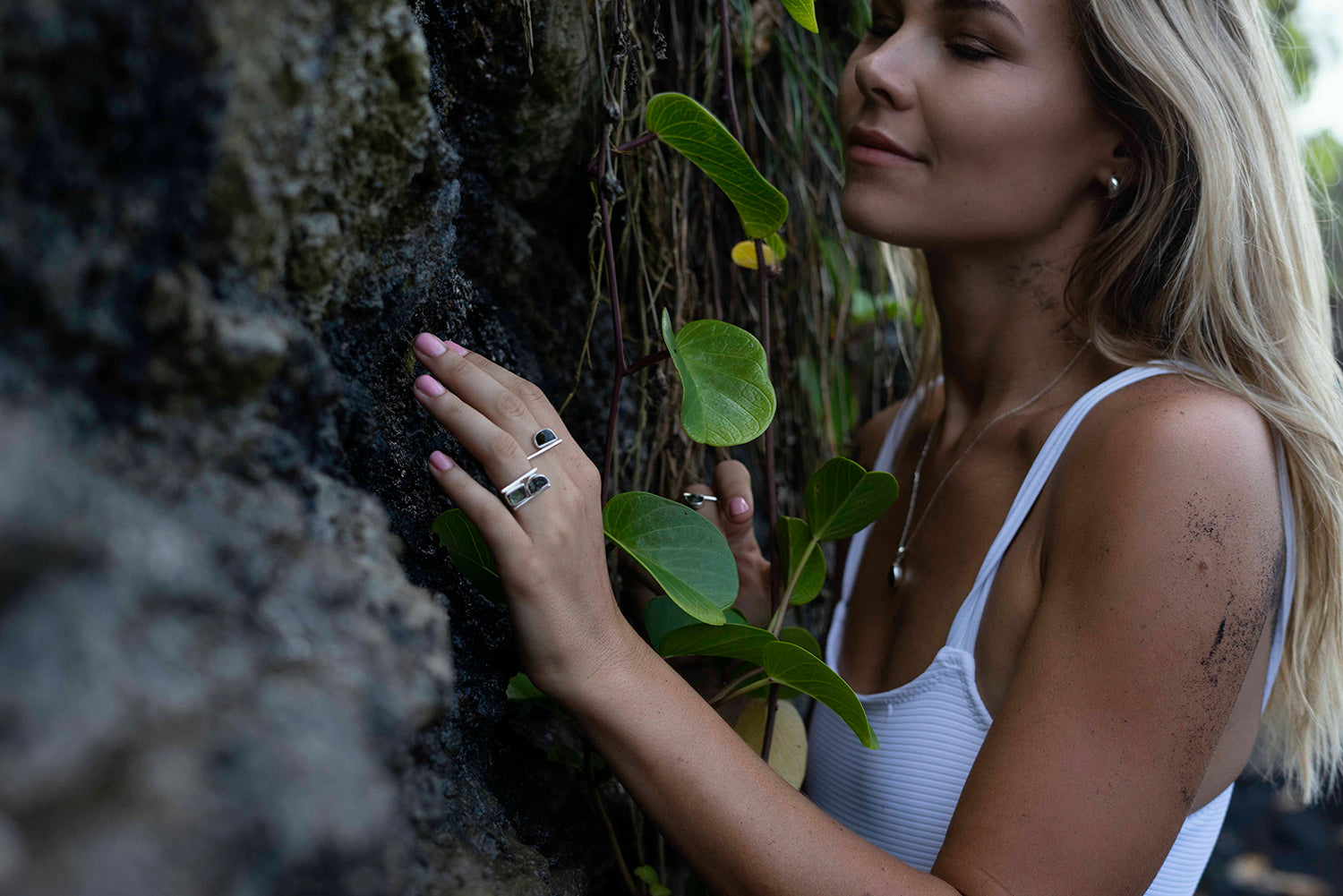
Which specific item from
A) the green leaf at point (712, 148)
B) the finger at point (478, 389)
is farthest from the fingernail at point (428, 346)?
the green leaf at point (712, 148)

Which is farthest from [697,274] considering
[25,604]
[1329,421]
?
[25,604]

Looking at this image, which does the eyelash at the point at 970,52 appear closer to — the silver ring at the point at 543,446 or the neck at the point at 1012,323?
the neck at the point at 1012,323

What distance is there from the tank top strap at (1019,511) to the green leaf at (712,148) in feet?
1.43

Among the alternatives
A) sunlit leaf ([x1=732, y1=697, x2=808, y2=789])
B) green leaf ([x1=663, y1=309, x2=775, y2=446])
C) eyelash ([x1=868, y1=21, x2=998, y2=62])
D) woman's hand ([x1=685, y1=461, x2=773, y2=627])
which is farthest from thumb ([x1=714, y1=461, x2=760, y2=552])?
eyelash ([x1=868, y1=21, x2=998, y2=62])

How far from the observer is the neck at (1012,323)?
121cm

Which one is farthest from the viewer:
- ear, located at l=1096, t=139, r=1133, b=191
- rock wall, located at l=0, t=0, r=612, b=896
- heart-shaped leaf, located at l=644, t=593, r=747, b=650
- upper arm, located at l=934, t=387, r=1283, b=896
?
ear, located at l=1096, t=139, r=1133, b=191

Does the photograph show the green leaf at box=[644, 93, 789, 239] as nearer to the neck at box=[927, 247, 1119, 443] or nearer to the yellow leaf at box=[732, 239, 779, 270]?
the yellow leaf at box=[732, 239, 779, 270]

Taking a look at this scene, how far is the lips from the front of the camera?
1.11 meters

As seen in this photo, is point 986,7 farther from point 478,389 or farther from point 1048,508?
point 478,389

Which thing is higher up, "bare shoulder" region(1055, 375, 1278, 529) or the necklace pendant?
"bare shoulder" region(1055, 375, 1278, 529)

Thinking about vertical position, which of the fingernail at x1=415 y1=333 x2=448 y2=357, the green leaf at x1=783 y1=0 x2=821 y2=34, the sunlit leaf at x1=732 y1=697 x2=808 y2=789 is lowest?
the sunlit leaf at x1=732 y1=697 x2=808 y2=789

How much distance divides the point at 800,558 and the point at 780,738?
0.74 ft

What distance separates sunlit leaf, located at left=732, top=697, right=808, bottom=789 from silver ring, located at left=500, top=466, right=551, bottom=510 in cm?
48

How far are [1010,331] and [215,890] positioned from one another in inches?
47.1
